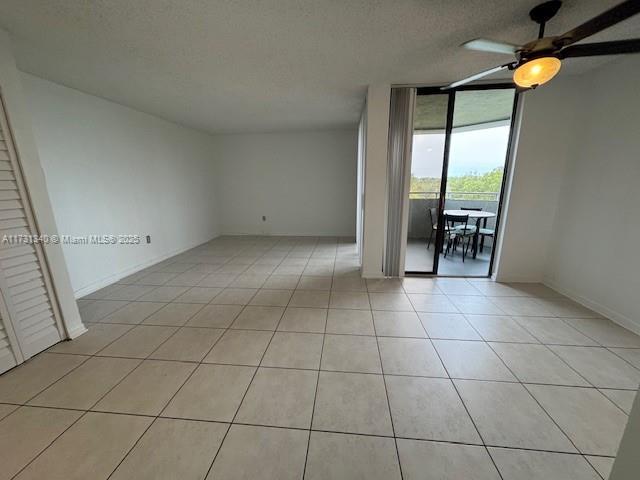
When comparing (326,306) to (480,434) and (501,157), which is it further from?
(501,157)

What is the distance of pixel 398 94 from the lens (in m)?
3.01

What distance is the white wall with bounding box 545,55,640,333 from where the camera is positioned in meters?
2.26

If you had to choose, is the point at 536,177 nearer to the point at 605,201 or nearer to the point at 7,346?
the point at 605,201

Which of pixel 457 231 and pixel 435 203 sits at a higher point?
pixel 435 203

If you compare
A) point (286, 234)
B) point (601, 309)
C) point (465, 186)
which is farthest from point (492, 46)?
point (286, 234)

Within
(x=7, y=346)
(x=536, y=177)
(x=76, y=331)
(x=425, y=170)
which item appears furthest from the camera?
(x=425, y=170)

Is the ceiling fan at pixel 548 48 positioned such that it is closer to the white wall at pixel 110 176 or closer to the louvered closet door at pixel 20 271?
the louvered closet door at pixel 20 271

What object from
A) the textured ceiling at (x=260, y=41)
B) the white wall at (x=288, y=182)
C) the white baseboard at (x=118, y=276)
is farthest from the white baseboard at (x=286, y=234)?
the textured ceiling at (x=260, y=41)

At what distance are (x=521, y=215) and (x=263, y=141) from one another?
16.8 ft

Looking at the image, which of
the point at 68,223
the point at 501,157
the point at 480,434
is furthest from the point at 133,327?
the point at 501,157

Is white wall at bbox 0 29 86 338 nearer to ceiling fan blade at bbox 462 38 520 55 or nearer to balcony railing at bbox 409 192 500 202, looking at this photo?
ceiling fan blade at bbox 462 38 520 55

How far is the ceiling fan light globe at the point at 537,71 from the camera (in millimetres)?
1556

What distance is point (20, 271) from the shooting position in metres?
1.86

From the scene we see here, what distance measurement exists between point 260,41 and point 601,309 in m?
4.11
